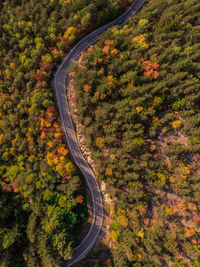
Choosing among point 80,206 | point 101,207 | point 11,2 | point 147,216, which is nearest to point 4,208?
point 80,206

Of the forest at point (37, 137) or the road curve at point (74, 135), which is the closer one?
the forest at point (37, 137)

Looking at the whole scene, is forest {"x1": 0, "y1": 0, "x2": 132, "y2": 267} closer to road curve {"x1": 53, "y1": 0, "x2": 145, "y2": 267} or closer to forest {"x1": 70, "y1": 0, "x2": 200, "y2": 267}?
road curve {"x1": 53, "y1": 0, "x2": 145, "y2": 267}

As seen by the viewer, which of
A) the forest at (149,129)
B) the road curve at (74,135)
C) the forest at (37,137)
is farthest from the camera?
the road curve at (74,135)

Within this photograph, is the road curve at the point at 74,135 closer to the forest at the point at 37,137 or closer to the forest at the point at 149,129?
the forest at the point at 37,137

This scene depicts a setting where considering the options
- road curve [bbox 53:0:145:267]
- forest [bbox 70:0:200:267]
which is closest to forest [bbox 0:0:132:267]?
road curve [bbox 53:0:145:267]

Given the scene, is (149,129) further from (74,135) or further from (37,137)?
(37,137)

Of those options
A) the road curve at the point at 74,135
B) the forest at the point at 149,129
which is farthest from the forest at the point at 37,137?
the forest at the point at 149,129

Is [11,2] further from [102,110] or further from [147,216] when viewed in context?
[147,216]
